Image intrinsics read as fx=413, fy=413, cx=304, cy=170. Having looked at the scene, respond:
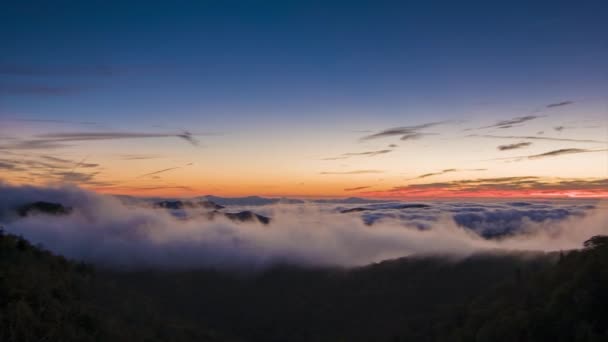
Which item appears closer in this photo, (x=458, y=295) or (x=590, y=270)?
(x=590, y=270)

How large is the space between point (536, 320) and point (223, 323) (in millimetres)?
165346

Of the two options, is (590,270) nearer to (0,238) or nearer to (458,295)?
(0,238)

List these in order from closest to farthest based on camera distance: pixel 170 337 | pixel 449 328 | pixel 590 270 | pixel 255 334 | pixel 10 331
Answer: pixel 10 331 < pixel 590 270 < pixel 170 337 < pixel 449 328 < pixel 255 334

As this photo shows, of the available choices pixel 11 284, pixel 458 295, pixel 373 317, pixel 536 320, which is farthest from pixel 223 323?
pixel 11 284

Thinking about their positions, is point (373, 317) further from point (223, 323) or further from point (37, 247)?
point (37, 247)

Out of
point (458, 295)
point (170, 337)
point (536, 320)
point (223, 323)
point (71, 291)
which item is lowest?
point (223, 323)

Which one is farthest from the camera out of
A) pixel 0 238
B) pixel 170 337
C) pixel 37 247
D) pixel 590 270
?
pixel 170 337

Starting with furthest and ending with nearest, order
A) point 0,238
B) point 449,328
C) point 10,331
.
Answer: point 449,328
point 0,238
point 10,331

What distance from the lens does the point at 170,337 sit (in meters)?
66.8

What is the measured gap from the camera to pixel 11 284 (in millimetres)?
30078

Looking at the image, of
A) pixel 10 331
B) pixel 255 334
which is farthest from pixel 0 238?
pixel 255 334

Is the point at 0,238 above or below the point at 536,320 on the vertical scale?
above

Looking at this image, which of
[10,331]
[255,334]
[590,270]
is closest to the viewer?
[10,331]

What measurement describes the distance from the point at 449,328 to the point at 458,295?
8919 centimetres
